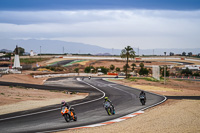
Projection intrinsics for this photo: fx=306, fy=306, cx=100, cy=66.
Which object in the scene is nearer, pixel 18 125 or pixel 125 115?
pixel 18 125

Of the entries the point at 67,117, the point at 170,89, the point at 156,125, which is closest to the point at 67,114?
the point at 67,117

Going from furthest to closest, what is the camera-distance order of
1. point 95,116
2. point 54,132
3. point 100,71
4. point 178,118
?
point 100,71 < point 95,116 < point 178,118 < point 54,132

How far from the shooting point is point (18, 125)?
18750mm

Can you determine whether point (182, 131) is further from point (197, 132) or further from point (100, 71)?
point (100, 71)

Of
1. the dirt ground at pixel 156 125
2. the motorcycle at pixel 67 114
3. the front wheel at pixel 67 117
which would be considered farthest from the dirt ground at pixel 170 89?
the front wheel at pixel 67 117

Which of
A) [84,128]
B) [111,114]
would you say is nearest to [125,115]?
[111,114]

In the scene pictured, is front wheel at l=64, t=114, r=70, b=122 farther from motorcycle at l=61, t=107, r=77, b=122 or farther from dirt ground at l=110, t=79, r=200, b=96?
dirt ground at l=110, t=79, r=200, b=96

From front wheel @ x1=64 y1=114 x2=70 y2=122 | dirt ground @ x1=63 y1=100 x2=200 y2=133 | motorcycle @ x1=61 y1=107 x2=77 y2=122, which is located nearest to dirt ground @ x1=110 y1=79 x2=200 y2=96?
dirt ground @ x1=63 y1=100 x2=200 y2=133

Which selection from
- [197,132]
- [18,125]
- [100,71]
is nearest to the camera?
[197,132]

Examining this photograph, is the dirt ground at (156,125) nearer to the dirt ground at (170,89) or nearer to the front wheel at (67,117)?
the front wheel at (67,117)

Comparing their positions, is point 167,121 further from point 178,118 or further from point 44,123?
point 44,123

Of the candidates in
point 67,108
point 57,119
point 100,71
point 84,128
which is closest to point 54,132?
point 84,128

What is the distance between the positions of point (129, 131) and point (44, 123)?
19.8 feet

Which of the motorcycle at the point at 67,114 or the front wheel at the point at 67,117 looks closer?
→ the motorcycle at the point at 67,114
